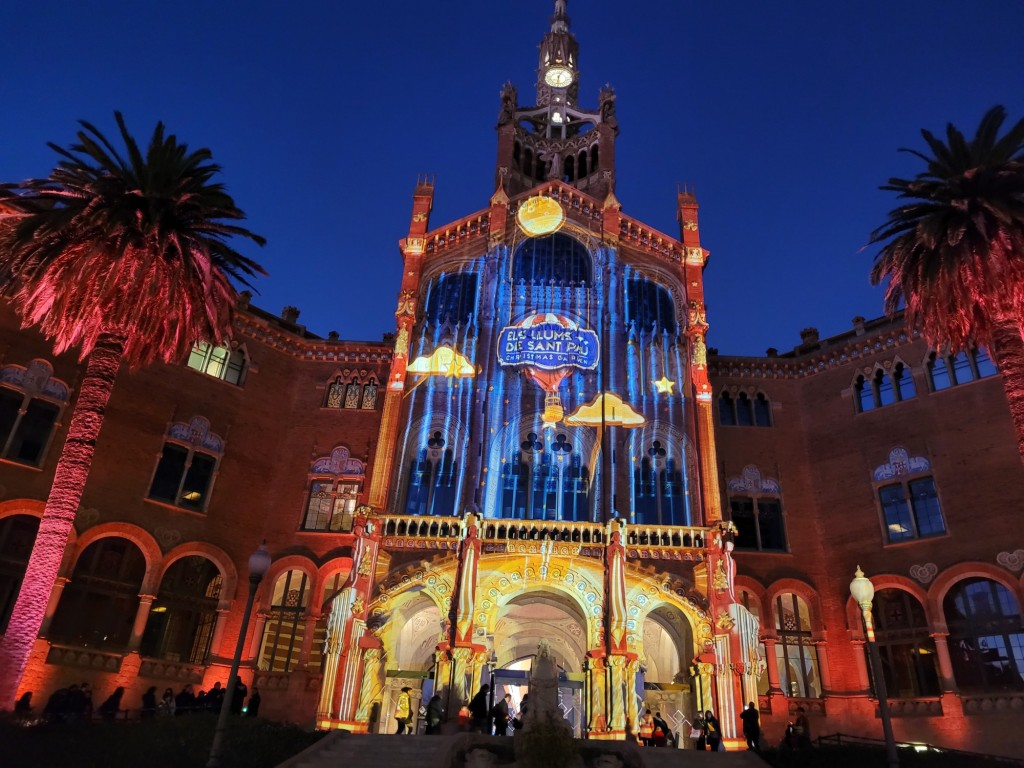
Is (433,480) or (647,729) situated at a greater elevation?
(433,480)

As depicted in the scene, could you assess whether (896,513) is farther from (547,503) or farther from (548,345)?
(548,345)

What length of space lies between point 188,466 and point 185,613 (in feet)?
18.0

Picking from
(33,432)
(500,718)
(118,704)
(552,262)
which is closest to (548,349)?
(552,262)

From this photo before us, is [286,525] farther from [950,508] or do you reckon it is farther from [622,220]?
[950,508]

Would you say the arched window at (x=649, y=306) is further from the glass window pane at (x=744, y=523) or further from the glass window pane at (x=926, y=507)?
the glass window pane at (x=926, y=507)

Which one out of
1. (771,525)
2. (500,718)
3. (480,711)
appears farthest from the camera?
(771,525)

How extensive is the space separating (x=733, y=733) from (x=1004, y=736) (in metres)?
8.66

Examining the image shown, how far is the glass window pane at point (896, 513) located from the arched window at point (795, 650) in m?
4.31

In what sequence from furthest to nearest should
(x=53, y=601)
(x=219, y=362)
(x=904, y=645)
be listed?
(x=219, y=362) < (x=904, y=645) < (x=53, y=601)

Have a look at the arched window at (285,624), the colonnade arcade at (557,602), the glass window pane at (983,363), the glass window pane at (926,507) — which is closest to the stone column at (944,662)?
the glass window pane at (926,507)

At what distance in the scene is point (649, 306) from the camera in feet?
111

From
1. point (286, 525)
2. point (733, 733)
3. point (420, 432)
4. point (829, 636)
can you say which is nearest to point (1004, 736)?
point (829, 636)

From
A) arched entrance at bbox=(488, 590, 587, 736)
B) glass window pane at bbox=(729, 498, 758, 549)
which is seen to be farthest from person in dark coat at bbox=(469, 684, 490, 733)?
glass window pane at bbox=(729, 498, 758, 549)

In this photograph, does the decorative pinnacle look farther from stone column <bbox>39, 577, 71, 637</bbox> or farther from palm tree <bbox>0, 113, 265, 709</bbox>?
stone column <bbox>39, 577, 71, 637</bbox>
